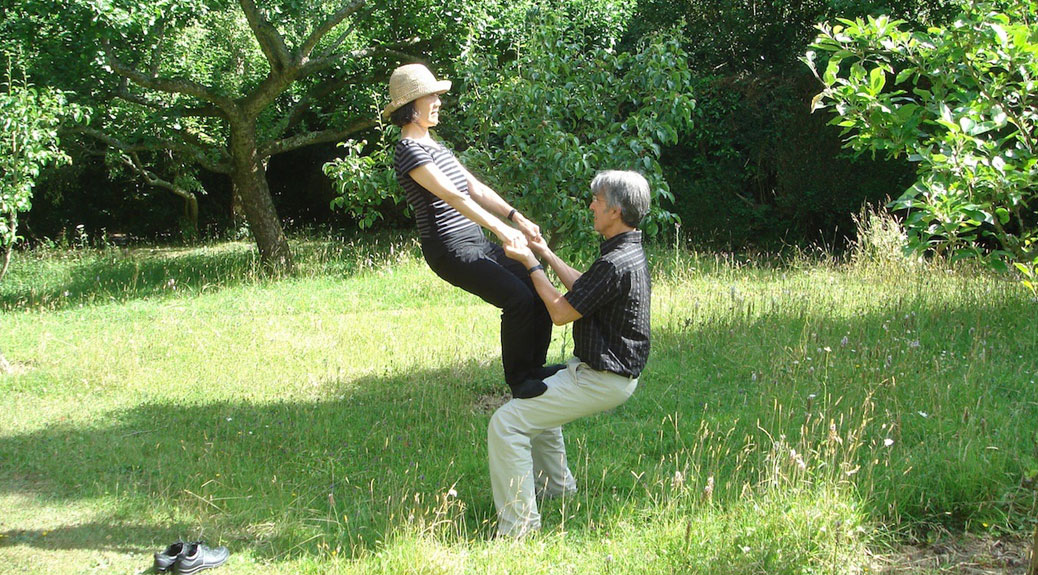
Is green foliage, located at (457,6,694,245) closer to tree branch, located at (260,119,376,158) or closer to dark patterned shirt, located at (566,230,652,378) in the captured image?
dark patterned shirt, located at (566,230,652,378)

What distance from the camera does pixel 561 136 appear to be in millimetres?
7375

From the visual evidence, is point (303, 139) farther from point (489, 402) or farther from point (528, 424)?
point (528, 424)

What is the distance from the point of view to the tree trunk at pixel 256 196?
14118 millimetres

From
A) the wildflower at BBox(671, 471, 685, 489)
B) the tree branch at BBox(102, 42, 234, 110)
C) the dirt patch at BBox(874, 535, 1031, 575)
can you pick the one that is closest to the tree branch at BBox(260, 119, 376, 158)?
the tree branch at BBox(102, 42, 234, 110)

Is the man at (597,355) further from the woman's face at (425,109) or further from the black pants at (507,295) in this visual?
the woman's face at (425,109)

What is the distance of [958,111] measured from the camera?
11.5 ft

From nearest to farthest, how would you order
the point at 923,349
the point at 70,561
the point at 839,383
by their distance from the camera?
the point at 70,561
the point at 839,383
the point at 923,349

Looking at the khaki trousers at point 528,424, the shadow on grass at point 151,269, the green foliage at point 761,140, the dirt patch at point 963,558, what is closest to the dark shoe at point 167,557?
the khaki trousers at point 528,424

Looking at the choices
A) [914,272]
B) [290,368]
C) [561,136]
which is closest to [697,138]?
[914,272]

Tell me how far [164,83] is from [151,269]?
138 inches

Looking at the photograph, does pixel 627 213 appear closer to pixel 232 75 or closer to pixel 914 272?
pixel 914 272

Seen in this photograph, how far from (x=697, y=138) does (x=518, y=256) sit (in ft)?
36.3

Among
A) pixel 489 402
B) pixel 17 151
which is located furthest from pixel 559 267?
pixel 17 151

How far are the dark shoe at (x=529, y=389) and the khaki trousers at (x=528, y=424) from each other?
2 cm
